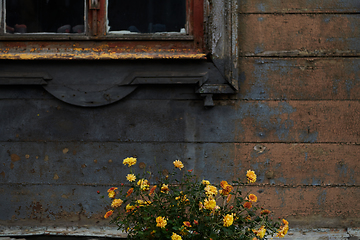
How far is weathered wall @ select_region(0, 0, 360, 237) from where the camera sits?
2324mm

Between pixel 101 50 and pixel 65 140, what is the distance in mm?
827

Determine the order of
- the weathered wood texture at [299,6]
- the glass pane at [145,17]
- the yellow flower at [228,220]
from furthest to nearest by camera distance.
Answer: the glass pane at [145,17] < the weathered wood texture at [299,6] < the yellow flower at [228,220]

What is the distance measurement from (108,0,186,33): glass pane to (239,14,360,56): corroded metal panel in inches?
23.6

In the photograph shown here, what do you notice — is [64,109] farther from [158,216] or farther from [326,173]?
[326,173]

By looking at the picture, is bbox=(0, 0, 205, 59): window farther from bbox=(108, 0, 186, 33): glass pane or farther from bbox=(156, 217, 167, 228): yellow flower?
bbox=(156, 217, 167, 228): yellow flower

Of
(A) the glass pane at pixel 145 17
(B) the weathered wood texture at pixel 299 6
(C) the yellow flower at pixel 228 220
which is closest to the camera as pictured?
(C) the yellow flower at pixel 228 220

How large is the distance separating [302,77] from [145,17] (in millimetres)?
1458

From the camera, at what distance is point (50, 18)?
2.44 meters

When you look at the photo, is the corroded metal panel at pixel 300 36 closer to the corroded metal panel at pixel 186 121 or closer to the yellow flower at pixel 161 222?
the corroded metal panel at pixel 186 121

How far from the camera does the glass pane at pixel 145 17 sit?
2434mm

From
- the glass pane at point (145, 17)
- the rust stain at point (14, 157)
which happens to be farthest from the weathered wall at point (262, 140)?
the glass pane at point (145, 17)

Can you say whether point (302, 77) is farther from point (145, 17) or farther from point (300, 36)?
point (145, 17)

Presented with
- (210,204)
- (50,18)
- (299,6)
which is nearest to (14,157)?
(50,18)

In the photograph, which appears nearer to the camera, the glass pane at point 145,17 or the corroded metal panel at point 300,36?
the corroded metal panel at point 300,36
